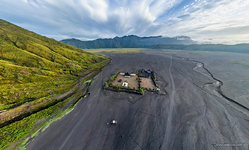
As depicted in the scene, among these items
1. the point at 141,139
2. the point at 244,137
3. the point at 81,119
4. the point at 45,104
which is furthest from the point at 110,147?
the point at 244,137

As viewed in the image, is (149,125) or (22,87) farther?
(22,87)

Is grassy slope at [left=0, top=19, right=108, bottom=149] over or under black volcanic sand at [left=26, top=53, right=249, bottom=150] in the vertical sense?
over

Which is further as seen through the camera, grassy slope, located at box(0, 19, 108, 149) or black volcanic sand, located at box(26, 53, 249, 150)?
grassy slope, located at box(0, 19, 108, 149)

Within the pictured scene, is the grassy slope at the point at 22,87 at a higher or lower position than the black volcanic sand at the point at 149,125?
higher

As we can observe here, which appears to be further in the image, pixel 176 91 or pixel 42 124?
pixel 176 91

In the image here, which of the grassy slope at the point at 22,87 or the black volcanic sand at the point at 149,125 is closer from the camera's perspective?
the black volcanic sand at the point at 149,125

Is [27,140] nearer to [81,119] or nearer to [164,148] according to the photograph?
[81,119]

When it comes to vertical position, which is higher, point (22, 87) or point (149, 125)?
point (22, 87)

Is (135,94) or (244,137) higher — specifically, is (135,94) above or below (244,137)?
above
